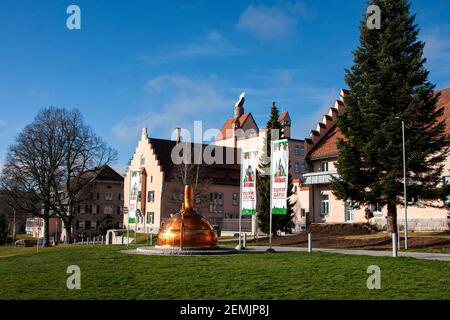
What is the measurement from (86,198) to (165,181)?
429 inches

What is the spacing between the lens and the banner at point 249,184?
27.2 metres

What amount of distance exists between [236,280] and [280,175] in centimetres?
1201

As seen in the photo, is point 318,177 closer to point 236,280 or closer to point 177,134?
point 177,134

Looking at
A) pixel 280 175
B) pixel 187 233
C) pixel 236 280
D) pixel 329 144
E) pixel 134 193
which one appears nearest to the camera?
pixel 236 280

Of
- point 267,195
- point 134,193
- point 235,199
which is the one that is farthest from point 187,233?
point 235,199

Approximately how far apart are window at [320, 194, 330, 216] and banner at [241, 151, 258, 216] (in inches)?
910

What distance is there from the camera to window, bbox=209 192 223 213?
6862 centimetres

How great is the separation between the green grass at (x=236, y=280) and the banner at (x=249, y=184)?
→ 27.6 ft

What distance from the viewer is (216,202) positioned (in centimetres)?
6931

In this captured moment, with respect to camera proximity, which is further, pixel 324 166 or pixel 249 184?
pixel 324 166

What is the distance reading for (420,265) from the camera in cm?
1691

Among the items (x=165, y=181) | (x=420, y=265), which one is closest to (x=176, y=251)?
(x=420, y=265)

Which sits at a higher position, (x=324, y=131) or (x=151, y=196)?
(x=324, y=131)
